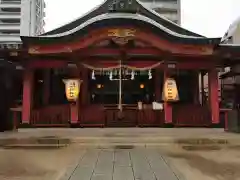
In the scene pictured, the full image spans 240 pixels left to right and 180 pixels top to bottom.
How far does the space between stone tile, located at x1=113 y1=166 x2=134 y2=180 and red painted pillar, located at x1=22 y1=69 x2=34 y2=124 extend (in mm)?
9864

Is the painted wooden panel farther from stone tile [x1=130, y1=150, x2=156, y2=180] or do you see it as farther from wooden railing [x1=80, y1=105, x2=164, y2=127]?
stone tile [x1=130, y1=150, x2=156, y2=180]

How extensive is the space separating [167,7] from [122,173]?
229 feet

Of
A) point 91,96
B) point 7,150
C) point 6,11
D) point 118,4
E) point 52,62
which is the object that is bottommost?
point 7,150

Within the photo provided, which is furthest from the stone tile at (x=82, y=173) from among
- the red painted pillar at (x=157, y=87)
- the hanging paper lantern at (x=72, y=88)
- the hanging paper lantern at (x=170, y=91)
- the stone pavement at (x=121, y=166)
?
the red painted pillar at (x=157, y=87)

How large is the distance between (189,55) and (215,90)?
95.4 inches

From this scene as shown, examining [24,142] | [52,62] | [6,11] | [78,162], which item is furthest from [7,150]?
[6,11]

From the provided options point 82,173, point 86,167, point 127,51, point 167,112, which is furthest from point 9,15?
point 82,173

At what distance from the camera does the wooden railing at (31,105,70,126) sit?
15781mm

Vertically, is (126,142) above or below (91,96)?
below

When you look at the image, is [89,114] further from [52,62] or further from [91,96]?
[52,62]

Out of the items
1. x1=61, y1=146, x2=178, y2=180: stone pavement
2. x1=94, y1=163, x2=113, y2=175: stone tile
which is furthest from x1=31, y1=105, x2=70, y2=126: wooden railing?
x1=94, y1=163, x2=113, y2=175: stone tile

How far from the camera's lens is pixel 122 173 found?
6.27 m

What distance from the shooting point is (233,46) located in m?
14.9

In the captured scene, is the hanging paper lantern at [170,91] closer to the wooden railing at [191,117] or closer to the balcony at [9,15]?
the wooden railing at [191,117]
